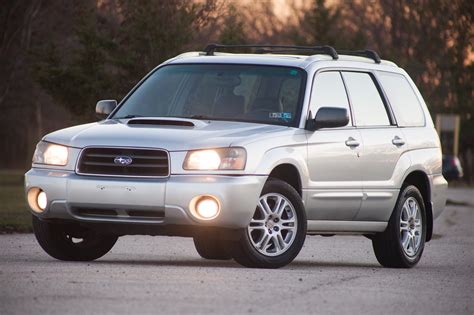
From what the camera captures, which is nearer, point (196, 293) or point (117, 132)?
point (196, 293)

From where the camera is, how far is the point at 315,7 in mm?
50875

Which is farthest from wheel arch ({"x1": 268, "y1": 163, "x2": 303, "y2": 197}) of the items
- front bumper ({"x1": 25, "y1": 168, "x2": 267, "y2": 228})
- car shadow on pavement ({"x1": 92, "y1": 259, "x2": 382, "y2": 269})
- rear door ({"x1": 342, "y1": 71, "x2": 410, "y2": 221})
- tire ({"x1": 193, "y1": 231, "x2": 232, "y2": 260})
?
tire ({"x1": 193, "y1": 231, "x2": 232, "y2": 260})

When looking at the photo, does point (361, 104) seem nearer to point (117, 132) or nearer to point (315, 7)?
point (117, 132)

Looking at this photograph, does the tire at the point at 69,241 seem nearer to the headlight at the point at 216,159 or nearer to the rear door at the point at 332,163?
the headlight at the point at 216,159

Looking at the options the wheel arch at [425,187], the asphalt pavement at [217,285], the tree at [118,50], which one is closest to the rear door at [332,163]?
the asphalt pavement at [217,285]

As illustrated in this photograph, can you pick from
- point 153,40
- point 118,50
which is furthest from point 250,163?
point 118,50

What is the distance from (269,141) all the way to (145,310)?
11.9 feet

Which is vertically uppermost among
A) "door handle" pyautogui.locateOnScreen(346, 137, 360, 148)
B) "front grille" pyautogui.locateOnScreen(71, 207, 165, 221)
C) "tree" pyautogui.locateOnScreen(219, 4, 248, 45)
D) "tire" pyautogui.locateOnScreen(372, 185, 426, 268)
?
"door handle" pyautogui.locateOnScreen(346, 137, 360, 148)

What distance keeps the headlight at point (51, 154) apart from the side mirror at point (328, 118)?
2.13 m

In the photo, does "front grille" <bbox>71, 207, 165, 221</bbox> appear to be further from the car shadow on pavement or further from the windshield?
the windshield

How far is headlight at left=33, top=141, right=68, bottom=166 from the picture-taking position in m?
12.3

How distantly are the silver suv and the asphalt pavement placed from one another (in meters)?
0.33

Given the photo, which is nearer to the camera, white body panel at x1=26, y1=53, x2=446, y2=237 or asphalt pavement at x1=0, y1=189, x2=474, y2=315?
asphalt pavement at x1=0, y1=189, x2=474, y2=315

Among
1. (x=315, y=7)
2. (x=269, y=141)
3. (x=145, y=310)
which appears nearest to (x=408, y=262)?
(x=269, y=141)
